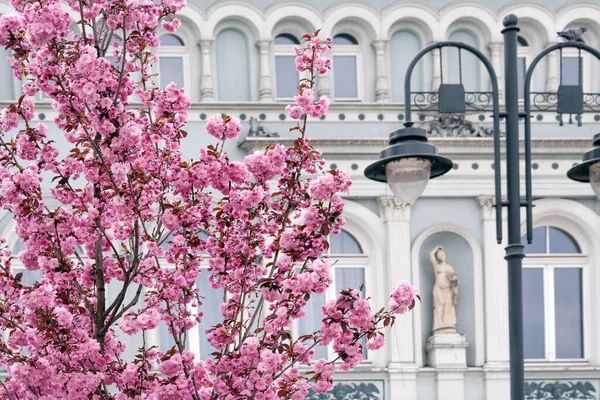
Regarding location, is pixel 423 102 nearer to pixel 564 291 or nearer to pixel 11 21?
pixel 564 291

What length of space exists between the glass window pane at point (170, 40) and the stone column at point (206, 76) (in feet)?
1.56

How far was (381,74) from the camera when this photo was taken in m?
25.7

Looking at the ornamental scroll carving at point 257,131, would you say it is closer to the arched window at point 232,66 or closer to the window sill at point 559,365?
the arched window at point 232,66

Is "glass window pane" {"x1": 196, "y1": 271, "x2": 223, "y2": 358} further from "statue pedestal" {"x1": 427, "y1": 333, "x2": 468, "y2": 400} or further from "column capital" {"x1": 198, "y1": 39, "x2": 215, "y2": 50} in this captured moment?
"column capital" {"x1": 198, "y1": 39, "x2": 215, "y2": 50}

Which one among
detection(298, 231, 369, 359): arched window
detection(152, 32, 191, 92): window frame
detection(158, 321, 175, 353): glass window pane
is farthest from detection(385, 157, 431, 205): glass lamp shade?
detection(152, 32, 191, 92): window frame

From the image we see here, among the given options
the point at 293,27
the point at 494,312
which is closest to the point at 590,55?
the point at 494,312

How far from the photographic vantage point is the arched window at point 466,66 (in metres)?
26.0

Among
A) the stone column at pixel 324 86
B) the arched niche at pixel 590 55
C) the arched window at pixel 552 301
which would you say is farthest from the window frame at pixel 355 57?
the arched window at pixel 552 301

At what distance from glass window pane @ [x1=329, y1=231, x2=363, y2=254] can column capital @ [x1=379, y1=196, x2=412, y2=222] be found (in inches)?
27.2

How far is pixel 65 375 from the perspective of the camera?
1076cm

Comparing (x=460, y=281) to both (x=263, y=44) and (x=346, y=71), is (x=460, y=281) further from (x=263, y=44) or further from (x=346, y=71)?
(x=263, y=44)

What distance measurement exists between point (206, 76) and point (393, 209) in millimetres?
3889

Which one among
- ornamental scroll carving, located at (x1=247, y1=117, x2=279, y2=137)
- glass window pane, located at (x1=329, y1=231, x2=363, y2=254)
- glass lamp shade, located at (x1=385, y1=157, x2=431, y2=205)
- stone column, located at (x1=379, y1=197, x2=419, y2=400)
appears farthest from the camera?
glass window pane, located at (x1=329, y1=231, x2=363, y2=254)

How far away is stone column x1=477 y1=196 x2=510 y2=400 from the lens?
25.2m
